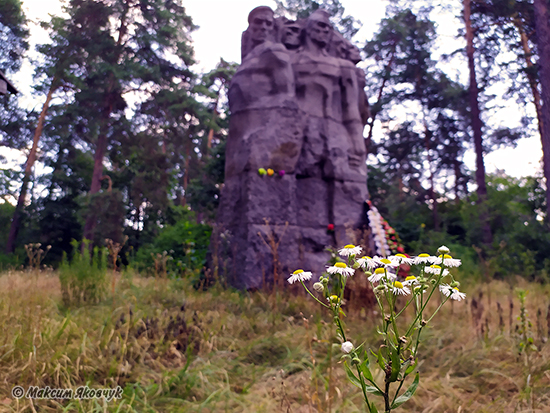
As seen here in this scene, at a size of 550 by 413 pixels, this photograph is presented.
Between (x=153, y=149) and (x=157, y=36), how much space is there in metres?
3.48

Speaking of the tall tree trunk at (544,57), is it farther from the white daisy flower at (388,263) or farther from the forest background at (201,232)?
the white daisy flower at (388,263)

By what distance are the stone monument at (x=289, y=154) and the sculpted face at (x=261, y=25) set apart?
16 millimetres

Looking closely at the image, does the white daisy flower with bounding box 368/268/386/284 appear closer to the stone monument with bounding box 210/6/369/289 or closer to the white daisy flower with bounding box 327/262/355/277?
the white daisy flower with bounding box 327/262/355/277

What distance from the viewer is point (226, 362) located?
2809 mm

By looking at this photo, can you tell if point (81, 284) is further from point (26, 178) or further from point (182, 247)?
point (26, 178)

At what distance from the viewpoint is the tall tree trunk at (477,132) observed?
10516mm

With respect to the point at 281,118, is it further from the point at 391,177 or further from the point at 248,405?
the point at 391,177

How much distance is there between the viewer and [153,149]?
12.1 m

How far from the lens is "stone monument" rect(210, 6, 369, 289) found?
5863 mm

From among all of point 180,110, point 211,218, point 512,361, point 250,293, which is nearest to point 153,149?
point 180,110

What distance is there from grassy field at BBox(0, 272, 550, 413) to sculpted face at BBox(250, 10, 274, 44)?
5.05 m

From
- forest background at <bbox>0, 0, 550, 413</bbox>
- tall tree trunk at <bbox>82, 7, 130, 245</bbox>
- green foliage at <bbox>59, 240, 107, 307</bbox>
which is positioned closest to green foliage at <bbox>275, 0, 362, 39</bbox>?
forest background at <bbox>0, 0, 550, 413</bbox>

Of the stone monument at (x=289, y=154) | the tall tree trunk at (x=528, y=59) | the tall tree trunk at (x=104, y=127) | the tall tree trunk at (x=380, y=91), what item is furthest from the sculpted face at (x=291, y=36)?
the tall tree trunk at (x=380, y=91)

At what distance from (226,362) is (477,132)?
1086cm
